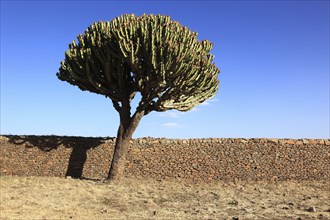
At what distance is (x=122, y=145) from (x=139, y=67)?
3738 millimetres

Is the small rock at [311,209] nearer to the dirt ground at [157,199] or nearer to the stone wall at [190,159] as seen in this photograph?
the dirt ground at [157,199]

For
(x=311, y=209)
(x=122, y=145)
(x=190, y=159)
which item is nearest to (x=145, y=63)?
(x=122, y=145)

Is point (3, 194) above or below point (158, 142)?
below

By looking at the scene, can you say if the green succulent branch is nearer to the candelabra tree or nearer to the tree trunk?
the candelabra tree

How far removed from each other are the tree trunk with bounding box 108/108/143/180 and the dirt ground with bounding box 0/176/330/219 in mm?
687

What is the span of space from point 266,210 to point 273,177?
665 cm

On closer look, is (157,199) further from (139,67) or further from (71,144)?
(71,144)

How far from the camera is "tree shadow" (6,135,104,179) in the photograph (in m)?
18.8

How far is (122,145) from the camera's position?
17.7 m

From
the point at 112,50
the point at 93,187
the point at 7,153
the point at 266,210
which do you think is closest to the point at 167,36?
the point at 112,50

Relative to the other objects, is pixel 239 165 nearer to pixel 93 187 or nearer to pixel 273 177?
pixel 273 177

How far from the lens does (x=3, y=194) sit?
1379 cm

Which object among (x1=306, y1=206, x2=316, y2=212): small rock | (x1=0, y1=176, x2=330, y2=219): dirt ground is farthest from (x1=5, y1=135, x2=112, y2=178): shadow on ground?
(x1=306, y1=206, x2=316, y2=212): small rock

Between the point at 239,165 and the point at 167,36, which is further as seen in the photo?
the point at 239,165
